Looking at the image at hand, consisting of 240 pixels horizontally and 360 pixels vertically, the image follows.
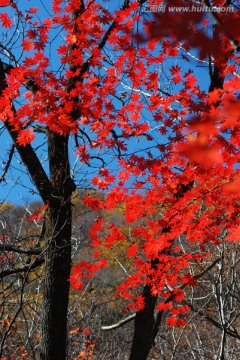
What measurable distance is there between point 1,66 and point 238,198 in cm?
338

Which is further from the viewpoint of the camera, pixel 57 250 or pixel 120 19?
pixel 120 19

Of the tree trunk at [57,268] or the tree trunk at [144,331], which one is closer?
the tree trunk at [57,268]

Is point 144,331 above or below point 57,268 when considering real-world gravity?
below

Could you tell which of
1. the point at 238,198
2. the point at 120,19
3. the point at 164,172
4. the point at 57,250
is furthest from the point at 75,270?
the point at 120,19

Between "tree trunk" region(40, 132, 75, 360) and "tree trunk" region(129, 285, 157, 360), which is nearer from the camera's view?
"tree trunk" region(40, 132, 75, 360)

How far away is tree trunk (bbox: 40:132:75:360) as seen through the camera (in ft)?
17.0

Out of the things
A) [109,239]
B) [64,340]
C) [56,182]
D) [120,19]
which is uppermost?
[120,19]

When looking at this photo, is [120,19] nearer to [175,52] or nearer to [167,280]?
[175,52]

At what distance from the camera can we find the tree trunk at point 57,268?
5.19m

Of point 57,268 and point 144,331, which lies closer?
point 57,268

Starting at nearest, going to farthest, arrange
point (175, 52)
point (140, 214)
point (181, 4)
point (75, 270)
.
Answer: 1. point (181, 4)
2. point (75, 270)
3. point (140, 214)
4. point (175, 52)

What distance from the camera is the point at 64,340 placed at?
5242 millimetres

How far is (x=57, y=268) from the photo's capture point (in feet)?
17.3

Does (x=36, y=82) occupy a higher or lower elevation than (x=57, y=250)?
higher
